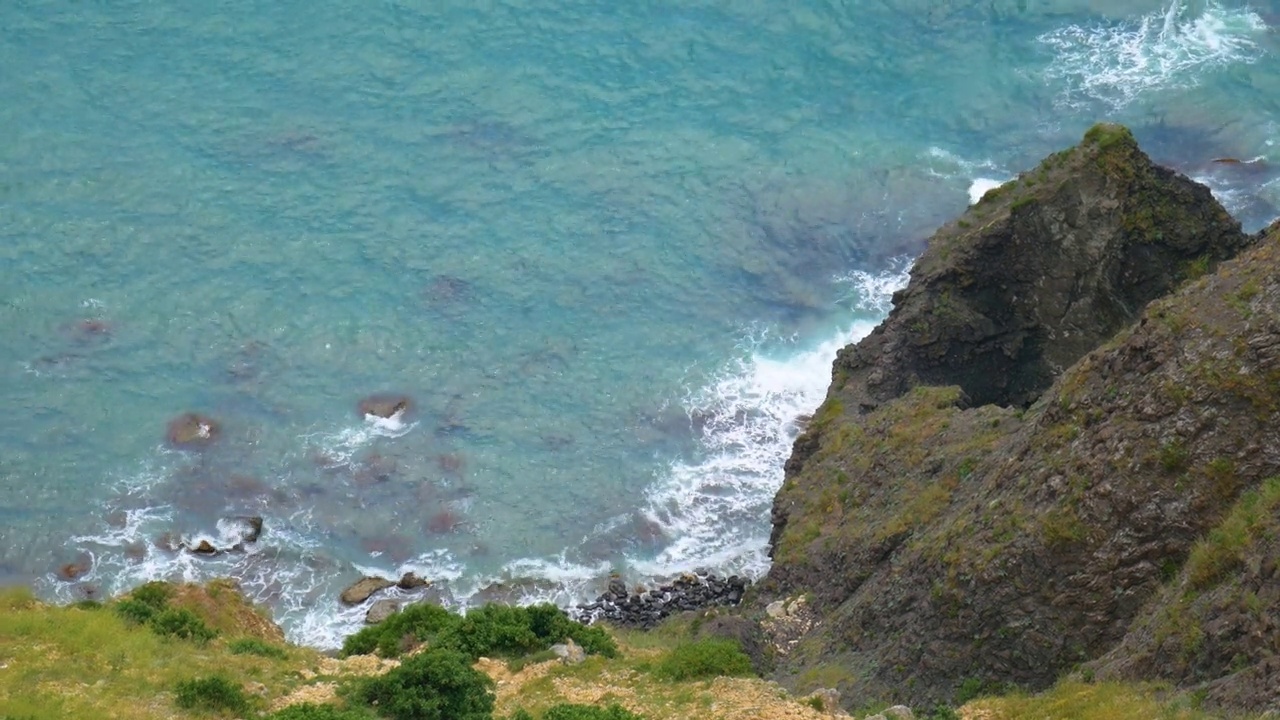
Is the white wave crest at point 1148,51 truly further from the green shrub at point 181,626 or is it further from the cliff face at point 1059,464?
the green shrub at point 181,626

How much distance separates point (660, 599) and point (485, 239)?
23.5 m

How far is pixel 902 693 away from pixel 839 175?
42.9 m

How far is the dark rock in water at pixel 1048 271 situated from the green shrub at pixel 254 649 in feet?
73.4

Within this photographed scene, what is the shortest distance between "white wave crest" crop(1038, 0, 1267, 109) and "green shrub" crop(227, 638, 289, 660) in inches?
2203

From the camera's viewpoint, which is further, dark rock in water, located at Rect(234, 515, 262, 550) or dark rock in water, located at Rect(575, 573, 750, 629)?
dark rock in water, located at Rect(234, 515, 262, 550)

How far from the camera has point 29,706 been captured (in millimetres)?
34094

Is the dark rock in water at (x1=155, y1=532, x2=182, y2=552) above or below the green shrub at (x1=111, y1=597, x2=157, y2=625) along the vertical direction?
above

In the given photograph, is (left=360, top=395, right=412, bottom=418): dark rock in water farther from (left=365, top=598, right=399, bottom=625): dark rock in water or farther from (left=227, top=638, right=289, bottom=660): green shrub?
(left=227, top=638, right=289, bottom=660): green shrub

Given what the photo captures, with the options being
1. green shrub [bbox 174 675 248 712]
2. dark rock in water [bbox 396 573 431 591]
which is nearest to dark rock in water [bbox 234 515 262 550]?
dark rock in water [bbox 396 573 431 591]

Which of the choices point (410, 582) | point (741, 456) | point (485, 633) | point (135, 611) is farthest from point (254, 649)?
point (741, 456)

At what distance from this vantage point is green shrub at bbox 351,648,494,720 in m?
36.1

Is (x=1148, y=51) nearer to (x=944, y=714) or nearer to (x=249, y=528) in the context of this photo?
(x=249, y=528)

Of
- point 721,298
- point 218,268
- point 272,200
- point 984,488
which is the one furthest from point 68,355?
point 984,488

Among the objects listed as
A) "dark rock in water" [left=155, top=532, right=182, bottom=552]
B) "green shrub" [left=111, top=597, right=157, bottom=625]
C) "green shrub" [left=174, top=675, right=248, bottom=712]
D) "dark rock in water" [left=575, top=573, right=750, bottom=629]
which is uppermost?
"dark rock in water" [left=155, top=532, right=182, bottom=552]
